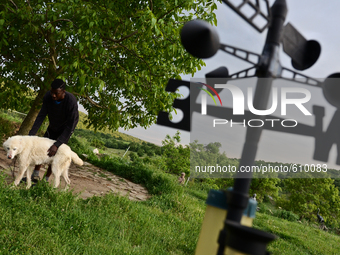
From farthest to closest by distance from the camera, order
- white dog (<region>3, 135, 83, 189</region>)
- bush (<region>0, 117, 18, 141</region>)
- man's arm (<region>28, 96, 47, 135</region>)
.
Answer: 1. bush (<region>0, 117, 18, 141</region>)
2. man's arm (<region>28, 96, 47, 135</region>)
3. white dog (<region>3, 135, 83, 189</region>)

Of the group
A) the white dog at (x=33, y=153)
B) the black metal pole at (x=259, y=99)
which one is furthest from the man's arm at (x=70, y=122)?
the black metal pole at (x=259, y=99)

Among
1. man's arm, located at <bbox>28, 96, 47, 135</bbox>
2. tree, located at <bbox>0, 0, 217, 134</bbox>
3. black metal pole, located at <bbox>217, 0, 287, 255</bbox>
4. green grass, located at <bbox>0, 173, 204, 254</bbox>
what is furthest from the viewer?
tree, located at <bbox>0, 0, 217, 134</bbox>

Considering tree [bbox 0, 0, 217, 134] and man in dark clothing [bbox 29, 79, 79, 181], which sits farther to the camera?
tree [bbox 0, 0, 217, 134]

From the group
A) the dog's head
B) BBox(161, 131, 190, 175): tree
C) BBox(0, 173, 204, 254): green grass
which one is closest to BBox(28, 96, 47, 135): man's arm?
the dog's head

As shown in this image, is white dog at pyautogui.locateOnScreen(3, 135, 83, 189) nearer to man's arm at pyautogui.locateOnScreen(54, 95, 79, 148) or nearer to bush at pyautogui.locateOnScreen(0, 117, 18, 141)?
man's arm at pyautogui.locateOnScreen(54, 95, 79, 148)

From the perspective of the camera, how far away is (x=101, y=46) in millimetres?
6227

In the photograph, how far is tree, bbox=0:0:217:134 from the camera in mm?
5938

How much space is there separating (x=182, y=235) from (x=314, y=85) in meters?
4.73

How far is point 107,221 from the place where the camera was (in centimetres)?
435

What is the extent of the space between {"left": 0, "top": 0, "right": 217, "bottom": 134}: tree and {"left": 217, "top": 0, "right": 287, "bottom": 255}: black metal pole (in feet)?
16.6

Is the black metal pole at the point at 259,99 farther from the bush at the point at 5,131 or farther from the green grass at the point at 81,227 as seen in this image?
the bush at the point at 5,131

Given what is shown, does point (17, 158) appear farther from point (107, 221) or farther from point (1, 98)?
point (1, 98)

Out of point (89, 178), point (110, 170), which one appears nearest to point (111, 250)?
point (89, 178)

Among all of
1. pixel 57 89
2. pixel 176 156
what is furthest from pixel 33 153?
pixel 176 156
